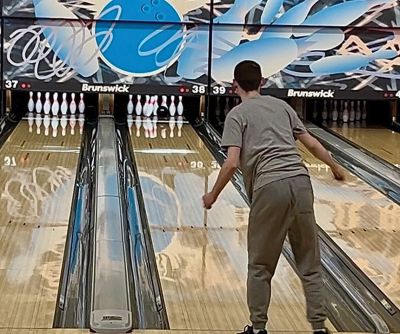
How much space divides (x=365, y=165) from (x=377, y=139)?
146 centimetres

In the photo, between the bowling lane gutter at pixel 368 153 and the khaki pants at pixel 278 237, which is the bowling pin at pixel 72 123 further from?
the khaki pants at pixel 278 237

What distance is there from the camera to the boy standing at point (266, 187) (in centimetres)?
290

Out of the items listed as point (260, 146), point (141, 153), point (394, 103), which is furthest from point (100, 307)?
point (394, 103)

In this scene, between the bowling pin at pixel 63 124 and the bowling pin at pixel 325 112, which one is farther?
the bowling pin at pixel 325 112

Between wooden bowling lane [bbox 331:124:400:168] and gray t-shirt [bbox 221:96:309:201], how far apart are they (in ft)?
13.2

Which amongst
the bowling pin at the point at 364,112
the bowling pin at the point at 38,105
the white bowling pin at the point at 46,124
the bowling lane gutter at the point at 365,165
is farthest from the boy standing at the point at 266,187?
the bowling pin at the point at 364,112

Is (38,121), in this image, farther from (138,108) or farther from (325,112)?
(325,112)

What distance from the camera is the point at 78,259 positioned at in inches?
162

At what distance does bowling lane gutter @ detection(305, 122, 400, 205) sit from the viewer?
19.7 feet

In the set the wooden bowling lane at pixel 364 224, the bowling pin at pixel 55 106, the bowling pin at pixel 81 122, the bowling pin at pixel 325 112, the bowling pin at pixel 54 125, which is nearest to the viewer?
the wooden bowling lane at pixel 364 224

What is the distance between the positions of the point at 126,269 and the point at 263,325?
1.10m

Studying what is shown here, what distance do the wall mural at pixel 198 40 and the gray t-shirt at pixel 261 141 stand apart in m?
5.48

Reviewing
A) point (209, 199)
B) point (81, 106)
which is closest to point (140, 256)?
point (209, 199)

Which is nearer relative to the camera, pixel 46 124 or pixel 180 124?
pixel 46 124
